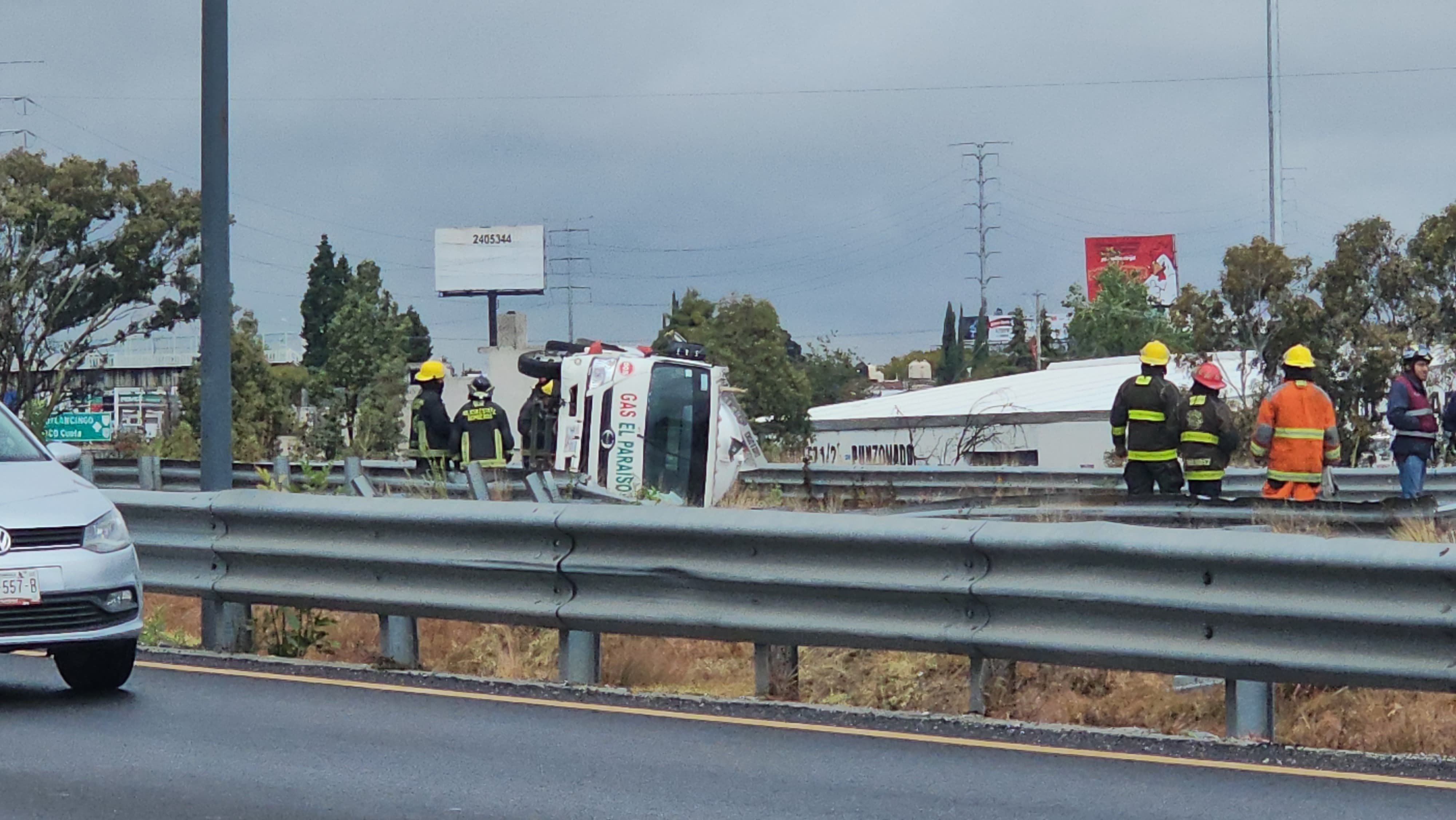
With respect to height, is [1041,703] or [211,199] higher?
[211,199]

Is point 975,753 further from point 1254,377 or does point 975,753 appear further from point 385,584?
point 1254,377

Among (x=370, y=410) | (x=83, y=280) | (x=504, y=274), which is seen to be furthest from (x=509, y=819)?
(x=504, y=274)

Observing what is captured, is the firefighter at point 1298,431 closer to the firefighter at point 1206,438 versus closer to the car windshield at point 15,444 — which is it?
the firefighter at point 1206,438

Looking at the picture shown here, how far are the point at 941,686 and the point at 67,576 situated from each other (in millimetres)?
4039

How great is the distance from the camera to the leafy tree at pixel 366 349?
74438mm

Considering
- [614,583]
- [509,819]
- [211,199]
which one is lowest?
[509,819]

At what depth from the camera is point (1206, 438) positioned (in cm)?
1412

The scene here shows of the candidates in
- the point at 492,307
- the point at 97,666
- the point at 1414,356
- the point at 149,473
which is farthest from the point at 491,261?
the point at 97,666

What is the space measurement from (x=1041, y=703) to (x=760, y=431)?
44.6 metres

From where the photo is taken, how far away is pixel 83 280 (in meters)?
53.4

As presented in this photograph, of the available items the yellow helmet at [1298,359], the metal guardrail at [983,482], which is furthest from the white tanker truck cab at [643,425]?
the yellow helmet at [1298,359]

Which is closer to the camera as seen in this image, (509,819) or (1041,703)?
(509,819)

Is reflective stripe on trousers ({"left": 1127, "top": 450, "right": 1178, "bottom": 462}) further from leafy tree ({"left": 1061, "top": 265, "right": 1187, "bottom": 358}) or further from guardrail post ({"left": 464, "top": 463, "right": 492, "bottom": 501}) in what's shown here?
leafy tree ({"left": 1061, "top": 265, "right": 1187, "bottom": 358})

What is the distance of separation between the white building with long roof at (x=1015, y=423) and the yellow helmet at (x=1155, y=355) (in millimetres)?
20002
